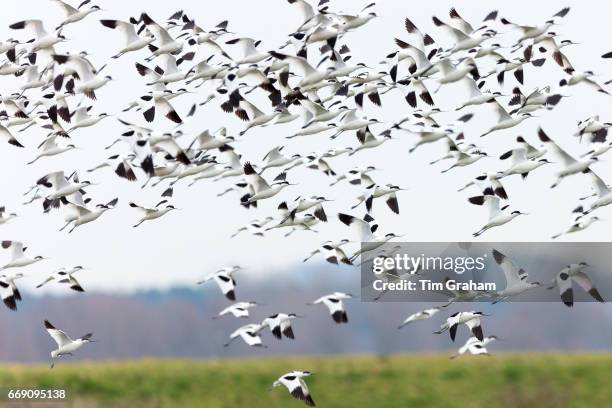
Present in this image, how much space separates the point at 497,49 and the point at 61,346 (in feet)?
23.9

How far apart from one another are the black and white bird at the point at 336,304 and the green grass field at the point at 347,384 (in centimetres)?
299

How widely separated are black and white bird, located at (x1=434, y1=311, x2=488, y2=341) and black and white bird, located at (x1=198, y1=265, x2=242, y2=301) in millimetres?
2875

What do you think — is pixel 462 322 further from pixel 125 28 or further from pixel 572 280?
pixel 125 28

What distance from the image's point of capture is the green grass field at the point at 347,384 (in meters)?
18.8

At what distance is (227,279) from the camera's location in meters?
16.1

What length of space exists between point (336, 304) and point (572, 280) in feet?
10.5

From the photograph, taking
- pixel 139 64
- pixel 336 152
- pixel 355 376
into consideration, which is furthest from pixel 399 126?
pixel 355 376

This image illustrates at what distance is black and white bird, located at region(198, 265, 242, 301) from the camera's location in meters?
15.9

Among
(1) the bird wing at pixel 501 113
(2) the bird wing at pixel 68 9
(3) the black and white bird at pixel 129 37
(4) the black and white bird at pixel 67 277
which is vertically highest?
(2) the bird wing at pixel 68 9

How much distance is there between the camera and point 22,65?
53.9 feet

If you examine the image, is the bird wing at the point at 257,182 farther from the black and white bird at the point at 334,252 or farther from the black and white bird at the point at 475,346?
the black and white bird at the point at 475,346

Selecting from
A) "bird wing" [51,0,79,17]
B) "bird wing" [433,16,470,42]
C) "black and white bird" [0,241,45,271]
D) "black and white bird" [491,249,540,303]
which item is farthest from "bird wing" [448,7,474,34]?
"black and white bird" [0,241,45,271]

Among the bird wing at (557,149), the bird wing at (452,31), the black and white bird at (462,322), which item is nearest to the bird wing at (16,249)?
the black and white bird at (462,322)

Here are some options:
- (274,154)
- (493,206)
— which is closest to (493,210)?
(493,206)
